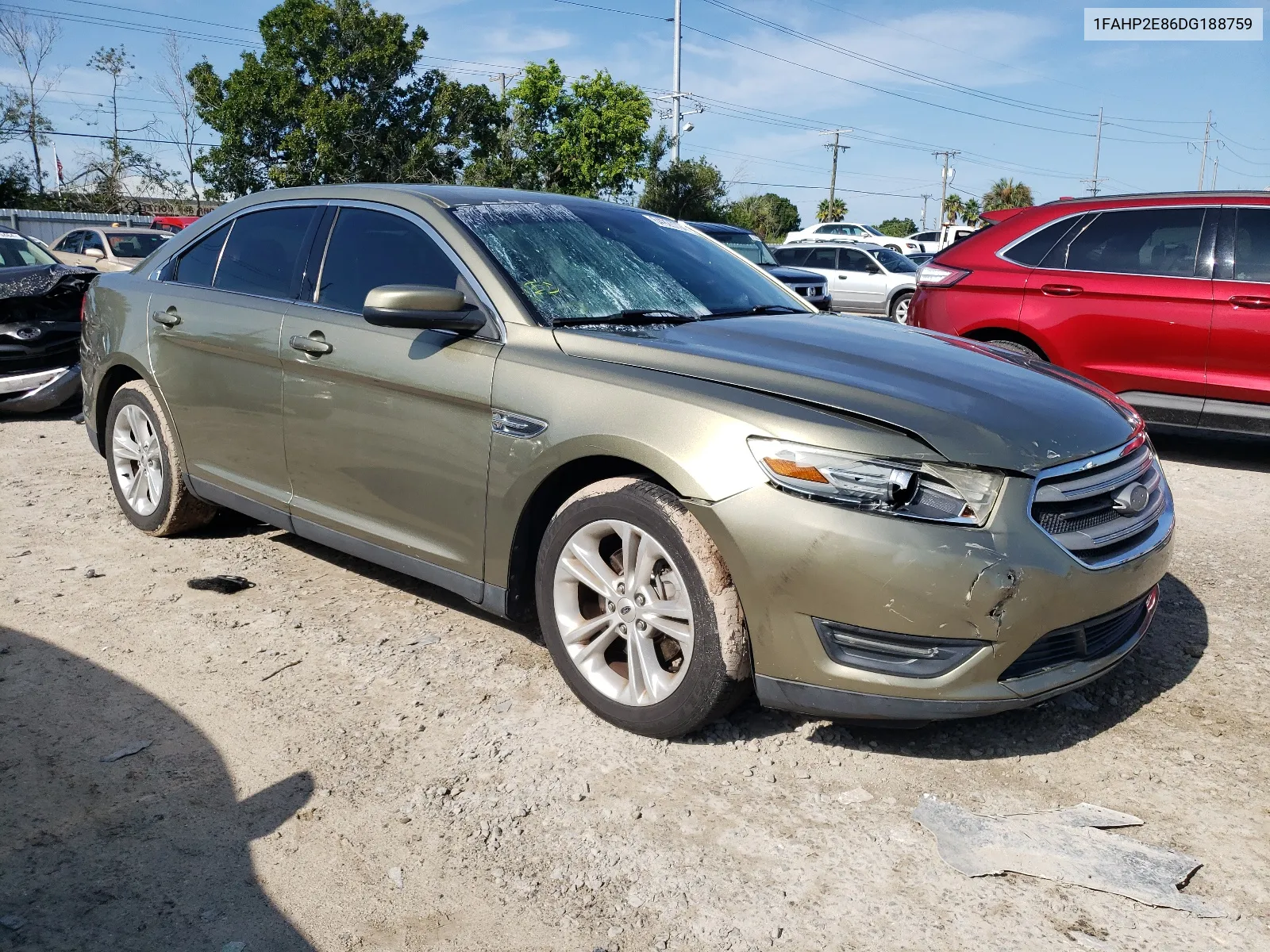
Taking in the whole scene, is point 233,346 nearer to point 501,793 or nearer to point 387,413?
point 387,413

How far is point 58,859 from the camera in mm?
2568

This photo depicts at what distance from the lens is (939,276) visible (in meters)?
7.72

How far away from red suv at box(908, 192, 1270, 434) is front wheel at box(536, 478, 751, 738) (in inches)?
175

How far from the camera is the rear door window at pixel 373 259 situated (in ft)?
12.5

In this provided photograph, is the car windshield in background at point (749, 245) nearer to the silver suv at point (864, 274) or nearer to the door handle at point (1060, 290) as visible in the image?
the silver suv at point (864, 274)

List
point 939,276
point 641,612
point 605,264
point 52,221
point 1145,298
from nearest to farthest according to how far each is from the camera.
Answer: point 641,612, point 605,264, point 1145,298, point 939,276, point 52,221

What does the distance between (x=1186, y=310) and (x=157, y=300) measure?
6074 mm

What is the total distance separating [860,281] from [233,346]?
1664 cm

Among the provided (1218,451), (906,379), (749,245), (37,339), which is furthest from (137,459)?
(749,245)

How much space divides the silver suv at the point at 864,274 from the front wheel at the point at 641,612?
54.3 feet

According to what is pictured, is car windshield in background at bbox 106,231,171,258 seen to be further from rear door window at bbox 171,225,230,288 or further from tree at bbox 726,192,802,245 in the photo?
tree at bbox 726,192,802,245

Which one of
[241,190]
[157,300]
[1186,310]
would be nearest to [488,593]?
[157,300]

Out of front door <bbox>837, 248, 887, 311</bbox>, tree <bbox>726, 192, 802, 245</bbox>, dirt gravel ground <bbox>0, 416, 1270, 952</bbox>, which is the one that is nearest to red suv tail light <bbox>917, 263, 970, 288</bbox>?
dirt gravel ground <bbox>0, 416, 1270, 952</bbox>

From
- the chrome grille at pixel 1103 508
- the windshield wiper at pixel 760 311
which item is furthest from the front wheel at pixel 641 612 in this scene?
the windshield wiper at pixel 760 311
